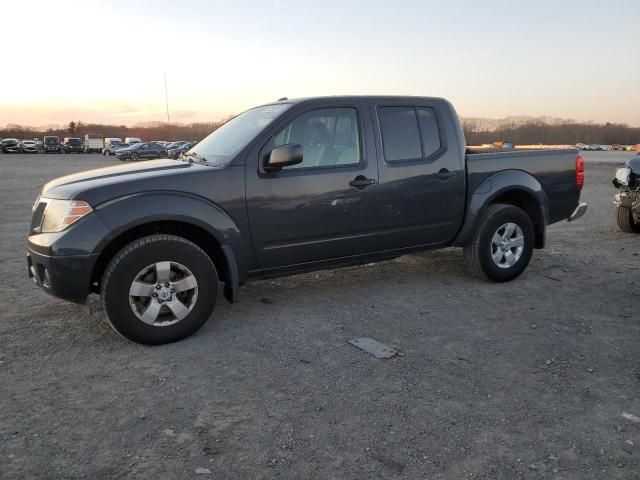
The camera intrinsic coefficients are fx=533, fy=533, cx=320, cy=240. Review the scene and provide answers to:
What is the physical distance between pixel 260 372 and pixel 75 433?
1182mm

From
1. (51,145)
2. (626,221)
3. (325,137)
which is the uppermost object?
(51,145)

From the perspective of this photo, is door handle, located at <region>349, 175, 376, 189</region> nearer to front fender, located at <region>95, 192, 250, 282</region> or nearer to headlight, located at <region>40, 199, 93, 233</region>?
front fender, located at <region>95, 192, 250, 282</region>

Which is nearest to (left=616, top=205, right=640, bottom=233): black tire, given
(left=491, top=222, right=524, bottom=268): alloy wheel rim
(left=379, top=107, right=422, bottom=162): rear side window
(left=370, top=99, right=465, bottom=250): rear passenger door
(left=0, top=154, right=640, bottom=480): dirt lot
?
(left=0, top=154, right=640, bottom=480): dirt lot

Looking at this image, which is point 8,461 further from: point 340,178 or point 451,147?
point 451,147

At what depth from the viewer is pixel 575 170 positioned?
6.11 metres

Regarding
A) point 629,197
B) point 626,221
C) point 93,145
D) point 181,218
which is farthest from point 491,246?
point 93,145

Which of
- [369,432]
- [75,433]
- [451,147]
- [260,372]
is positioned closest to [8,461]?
[75,433]

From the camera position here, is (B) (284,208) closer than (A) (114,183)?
No

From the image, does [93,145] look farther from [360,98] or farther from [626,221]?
[360,98]

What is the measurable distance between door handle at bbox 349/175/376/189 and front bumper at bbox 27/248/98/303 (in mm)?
2221

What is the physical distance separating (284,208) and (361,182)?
0.79m

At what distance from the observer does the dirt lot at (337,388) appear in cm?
261

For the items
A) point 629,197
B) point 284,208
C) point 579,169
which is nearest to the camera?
point 284,208

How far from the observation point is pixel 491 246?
5.63 metres
